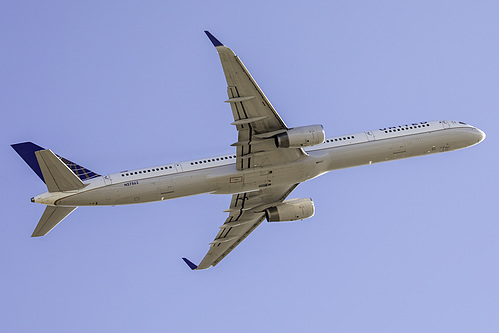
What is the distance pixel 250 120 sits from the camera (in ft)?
174

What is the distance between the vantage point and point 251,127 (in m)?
54.3

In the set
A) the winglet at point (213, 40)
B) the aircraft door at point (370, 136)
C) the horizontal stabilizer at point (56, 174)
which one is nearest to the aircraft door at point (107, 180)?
the horizontal stabilizer at point (56, 174)

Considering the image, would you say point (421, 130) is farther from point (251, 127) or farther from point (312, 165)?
point (251, 127)

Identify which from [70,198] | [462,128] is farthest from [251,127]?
[462,128]

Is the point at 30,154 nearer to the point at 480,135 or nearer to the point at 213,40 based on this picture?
the point at 213,40

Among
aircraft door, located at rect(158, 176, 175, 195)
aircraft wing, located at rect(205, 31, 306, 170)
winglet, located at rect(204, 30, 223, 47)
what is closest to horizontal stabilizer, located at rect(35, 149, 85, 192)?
aircraft door, located at rect(158, 176, 175, 195)

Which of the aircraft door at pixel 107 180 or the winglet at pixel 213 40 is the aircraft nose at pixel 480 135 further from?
the aircraft door at pixel 107 180

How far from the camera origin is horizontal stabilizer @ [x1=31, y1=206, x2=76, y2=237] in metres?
55.5

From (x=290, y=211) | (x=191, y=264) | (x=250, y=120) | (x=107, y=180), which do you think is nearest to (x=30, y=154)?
(x=107, y=180)

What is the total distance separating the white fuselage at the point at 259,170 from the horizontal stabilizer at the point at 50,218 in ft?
6.87

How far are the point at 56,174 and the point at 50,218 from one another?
182 inches

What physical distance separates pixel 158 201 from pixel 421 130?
21940 millimetres

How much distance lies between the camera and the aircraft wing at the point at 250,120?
1964 inches

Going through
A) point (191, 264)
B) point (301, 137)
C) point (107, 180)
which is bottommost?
point (191, 264)
